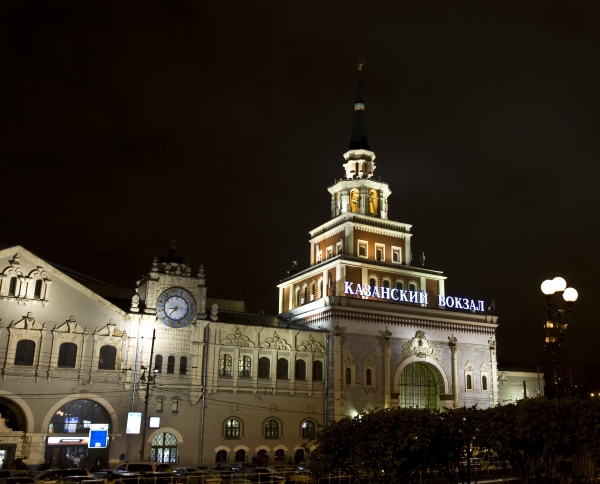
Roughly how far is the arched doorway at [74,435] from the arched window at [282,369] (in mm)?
14912

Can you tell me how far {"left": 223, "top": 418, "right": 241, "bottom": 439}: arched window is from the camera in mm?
50375

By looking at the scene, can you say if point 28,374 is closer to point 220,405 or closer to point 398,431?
point 220,405

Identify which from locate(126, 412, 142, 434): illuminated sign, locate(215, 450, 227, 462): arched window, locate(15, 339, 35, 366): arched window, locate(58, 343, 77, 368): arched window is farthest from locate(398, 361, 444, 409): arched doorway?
locate(15, 339, 35, 366): arched window

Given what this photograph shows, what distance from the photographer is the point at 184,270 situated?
52.2m

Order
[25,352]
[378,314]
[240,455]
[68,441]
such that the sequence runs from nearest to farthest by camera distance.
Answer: [68,441] < [25,352] < [240,455] < [378,314]

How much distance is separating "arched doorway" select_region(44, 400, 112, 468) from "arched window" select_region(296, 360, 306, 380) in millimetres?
16759

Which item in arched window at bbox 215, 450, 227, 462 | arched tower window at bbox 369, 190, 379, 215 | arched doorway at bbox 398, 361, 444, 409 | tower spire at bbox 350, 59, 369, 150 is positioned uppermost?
tower spire at bbox 350, 59, 369, 150

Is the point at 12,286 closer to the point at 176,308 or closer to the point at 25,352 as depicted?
the point at 25,352

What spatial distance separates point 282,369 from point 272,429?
518 centimetres

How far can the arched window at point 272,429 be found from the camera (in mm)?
52156

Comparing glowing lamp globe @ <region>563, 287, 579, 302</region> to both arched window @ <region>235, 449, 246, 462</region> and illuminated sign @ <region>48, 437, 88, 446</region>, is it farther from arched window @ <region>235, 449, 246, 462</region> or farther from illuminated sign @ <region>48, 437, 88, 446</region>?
illuminated sign @ <region>48, 437, 88, 446</region>

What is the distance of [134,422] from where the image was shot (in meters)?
46.3

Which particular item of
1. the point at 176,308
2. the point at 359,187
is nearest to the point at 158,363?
the point at 176,308

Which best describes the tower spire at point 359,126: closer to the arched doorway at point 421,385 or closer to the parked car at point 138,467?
the arched doorway at point 421,385
